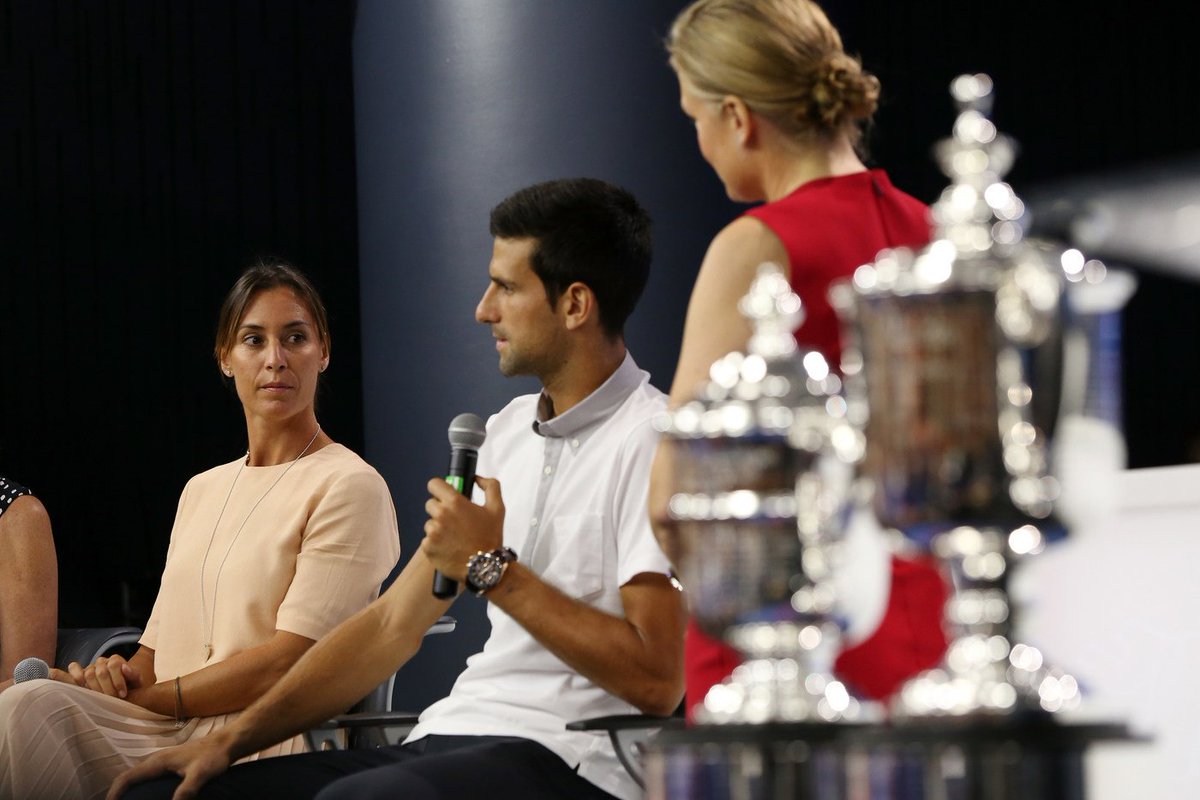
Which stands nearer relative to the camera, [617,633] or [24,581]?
[617,633]

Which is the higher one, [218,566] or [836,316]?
[836,316]

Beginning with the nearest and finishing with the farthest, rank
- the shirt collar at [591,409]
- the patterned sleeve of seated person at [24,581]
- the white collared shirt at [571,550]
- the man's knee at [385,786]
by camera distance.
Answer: the man's knee at [385,786]
the white collared shirt at [571,550]
the shirt collar at [591,409]
the patterned sleeve of seated person at [24,581]

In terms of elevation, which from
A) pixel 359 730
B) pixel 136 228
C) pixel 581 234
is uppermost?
pixel 136 228

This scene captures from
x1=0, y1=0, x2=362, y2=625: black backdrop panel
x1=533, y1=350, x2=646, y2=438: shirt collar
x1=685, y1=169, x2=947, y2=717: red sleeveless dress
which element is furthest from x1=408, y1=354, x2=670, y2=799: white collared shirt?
x1=0, y1=0, x2=362, y2=625: black backdrop panel

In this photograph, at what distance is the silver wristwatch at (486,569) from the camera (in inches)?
66.0

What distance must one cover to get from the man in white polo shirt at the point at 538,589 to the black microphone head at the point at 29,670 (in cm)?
58

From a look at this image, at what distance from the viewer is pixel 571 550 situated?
74.6 inches

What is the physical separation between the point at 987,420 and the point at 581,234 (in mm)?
1371

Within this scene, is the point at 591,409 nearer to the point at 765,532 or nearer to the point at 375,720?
the point at 375,720

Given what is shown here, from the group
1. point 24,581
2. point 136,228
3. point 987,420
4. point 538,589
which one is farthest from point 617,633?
point 136,228

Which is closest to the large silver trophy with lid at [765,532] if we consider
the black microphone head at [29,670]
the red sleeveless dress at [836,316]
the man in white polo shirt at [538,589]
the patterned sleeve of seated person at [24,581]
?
the red sleeveless dress at [836,316]

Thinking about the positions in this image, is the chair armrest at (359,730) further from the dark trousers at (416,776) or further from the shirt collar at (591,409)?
the shirt collar at (591,409)

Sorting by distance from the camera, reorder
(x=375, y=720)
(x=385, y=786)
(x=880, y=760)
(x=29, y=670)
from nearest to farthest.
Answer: (x=880, y=760)
(x=385, y=786)
(x=375, y=720)
(x=29, y=670)

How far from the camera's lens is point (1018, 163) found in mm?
5902
